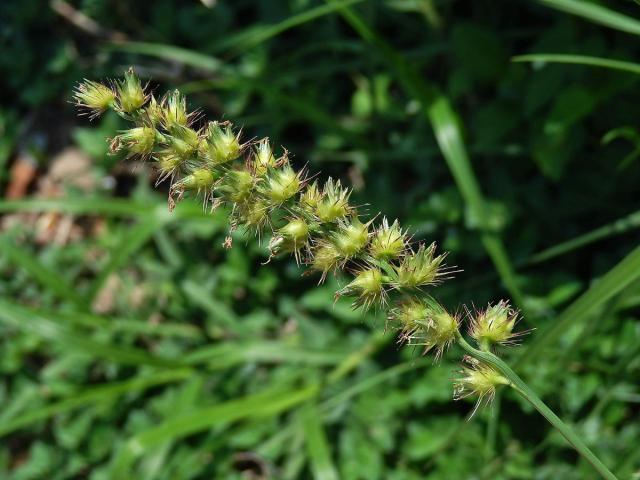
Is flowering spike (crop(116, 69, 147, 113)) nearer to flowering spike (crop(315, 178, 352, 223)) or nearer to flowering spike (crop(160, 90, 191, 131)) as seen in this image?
flowering spike (crop(160, 90, 191, 131))

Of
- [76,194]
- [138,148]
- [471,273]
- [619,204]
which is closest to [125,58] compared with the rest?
[76,194]

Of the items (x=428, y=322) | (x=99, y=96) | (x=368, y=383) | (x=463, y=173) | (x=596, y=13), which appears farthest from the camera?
(x=368, y=383)

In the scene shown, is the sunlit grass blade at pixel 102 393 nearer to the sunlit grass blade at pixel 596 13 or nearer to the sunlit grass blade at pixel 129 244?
the sunlit grass blade at pixel 129 244

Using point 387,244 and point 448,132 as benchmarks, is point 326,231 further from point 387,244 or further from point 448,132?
point 448,132

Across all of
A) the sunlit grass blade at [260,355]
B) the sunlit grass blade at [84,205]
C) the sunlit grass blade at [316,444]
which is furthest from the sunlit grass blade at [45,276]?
the sunlit grass blade at [316,444]

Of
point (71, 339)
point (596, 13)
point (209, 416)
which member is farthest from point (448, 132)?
A: point (71, 339)

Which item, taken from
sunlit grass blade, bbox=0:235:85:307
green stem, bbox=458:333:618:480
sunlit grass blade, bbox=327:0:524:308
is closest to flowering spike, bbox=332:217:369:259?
green stem, bbox=458:333:618:480
